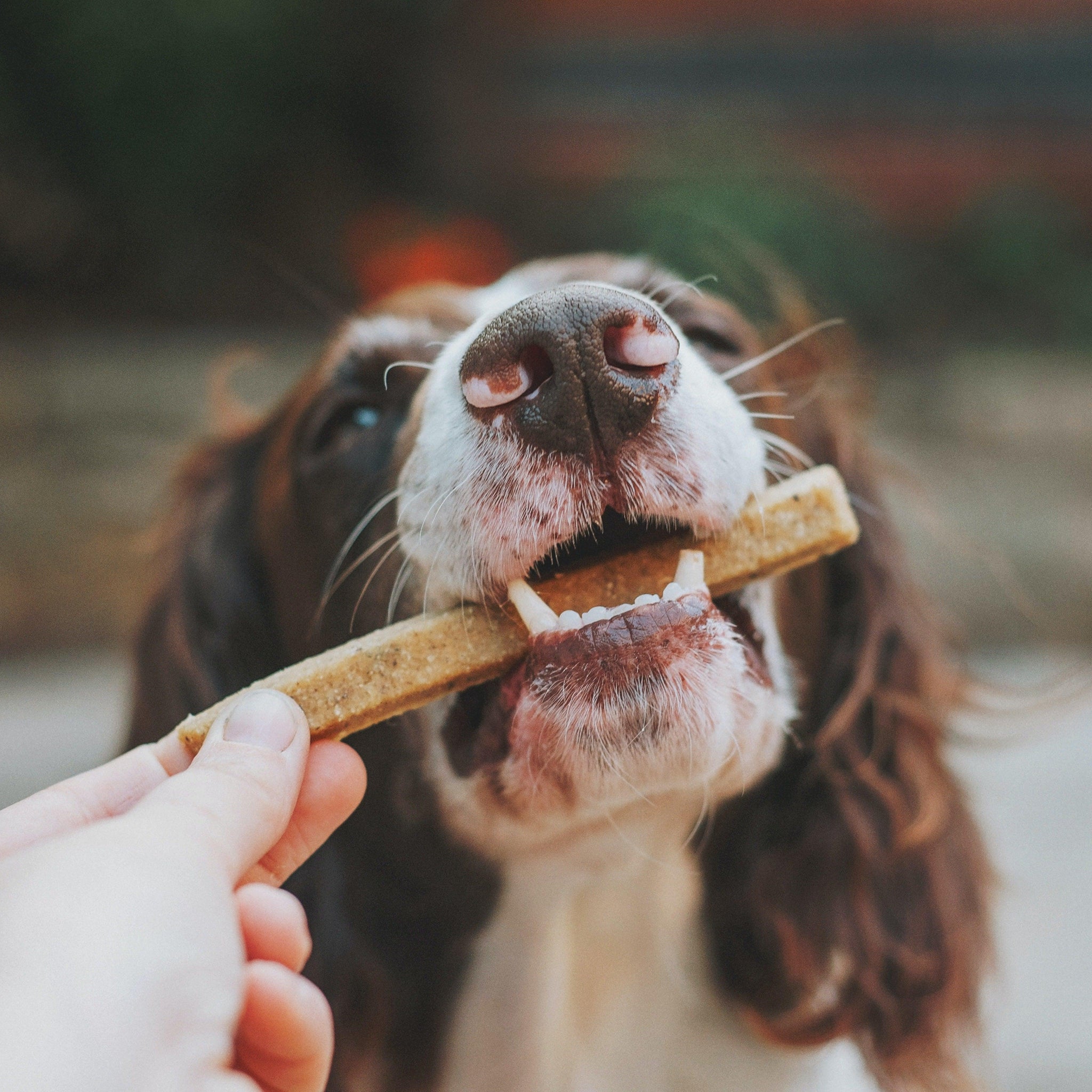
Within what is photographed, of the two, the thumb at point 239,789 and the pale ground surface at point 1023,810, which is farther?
the pale ground surface at point 1023,810

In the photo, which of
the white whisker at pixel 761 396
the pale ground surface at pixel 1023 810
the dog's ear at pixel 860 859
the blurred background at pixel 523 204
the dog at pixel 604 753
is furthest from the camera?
the blurred background at pixel 523 204

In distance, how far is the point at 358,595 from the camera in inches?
66.7

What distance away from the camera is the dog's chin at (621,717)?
4.04 ft

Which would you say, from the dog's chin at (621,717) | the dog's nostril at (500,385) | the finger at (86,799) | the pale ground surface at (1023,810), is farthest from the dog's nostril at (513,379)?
the pale ground surface at (1023,810)

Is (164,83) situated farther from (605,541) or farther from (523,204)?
(605,541)

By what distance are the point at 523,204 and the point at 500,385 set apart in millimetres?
9141

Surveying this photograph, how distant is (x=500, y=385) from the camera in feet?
4.04

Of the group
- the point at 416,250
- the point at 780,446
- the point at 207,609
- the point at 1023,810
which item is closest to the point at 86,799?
the point at 207,609

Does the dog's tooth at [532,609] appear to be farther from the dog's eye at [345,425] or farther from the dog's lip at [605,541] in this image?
the dog's eye at [345,425]

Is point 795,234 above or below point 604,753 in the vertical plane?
above

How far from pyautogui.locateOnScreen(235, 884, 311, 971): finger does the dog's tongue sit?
41 centimetres

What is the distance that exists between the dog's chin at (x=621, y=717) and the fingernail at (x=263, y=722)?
0.29 meters

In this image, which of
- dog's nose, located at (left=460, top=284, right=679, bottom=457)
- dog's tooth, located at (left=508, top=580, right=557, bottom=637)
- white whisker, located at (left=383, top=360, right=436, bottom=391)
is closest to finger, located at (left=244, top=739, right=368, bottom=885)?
dog's tooth, located at (left=508, top=580, right=557, bottom=637)

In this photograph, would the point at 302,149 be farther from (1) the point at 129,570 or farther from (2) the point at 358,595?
(2) the point at 358,595
